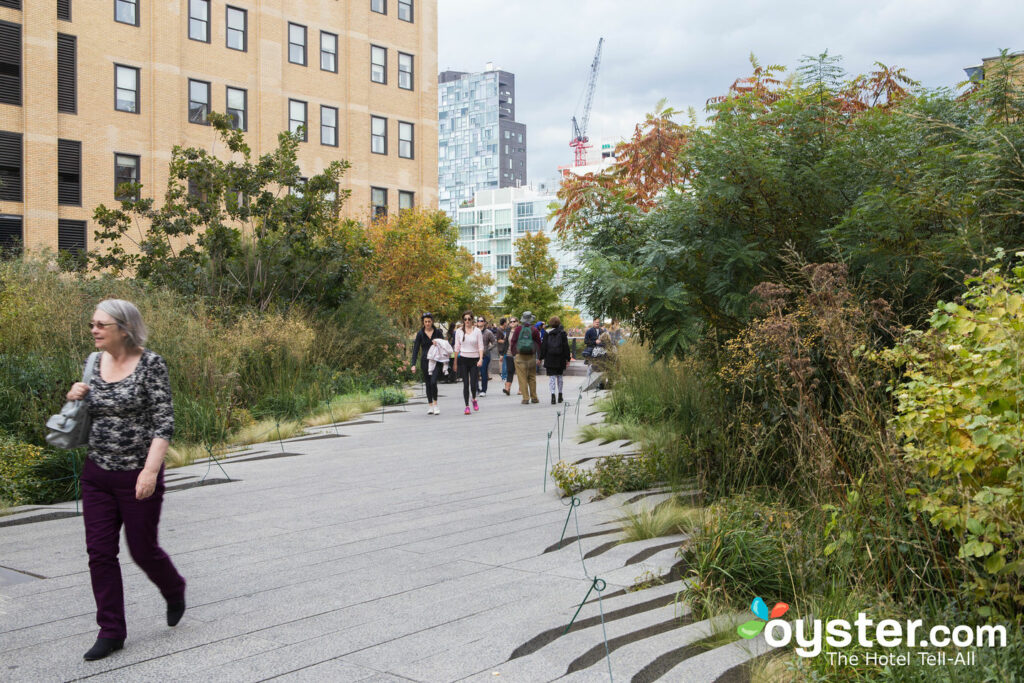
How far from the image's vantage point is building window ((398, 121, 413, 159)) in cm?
4359

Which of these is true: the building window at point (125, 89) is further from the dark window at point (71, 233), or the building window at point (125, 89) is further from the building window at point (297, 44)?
the building window at point (297, 44)

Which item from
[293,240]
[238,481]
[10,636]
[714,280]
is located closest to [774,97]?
[714,280]

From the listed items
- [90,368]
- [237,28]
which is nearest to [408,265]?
[237,28]

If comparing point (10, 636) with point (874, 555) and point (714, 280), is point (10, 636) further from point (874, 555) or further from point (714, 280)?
point (714, 280)

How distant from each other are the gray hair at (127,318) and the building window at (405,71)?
40.6 m

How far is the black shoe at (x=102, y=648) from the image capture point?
172 inches

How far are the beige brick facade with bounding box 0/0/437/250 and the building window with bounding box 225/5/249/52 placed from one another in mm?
201

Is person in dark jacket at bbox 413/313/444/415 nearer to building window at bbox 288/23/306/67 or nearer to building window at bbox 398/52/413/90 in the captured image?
building window at bbox 288/23/306/67

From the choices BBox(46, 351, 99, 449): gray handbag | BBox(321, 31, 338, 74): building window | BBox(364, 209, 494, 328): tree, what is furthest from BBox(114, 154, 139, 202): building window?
BBox(46, 351, 99, 449): gray handbag

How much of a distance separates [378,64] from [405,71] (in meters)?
1.62

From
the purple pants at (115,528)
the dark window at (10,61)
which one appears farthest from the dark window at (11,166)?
the purple pants at (115,528)

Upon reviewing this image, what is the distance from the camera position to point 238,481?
30.9 feet

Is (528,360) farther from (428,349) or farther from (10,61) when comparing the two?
(10,61)

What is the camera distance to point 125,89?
110ft
